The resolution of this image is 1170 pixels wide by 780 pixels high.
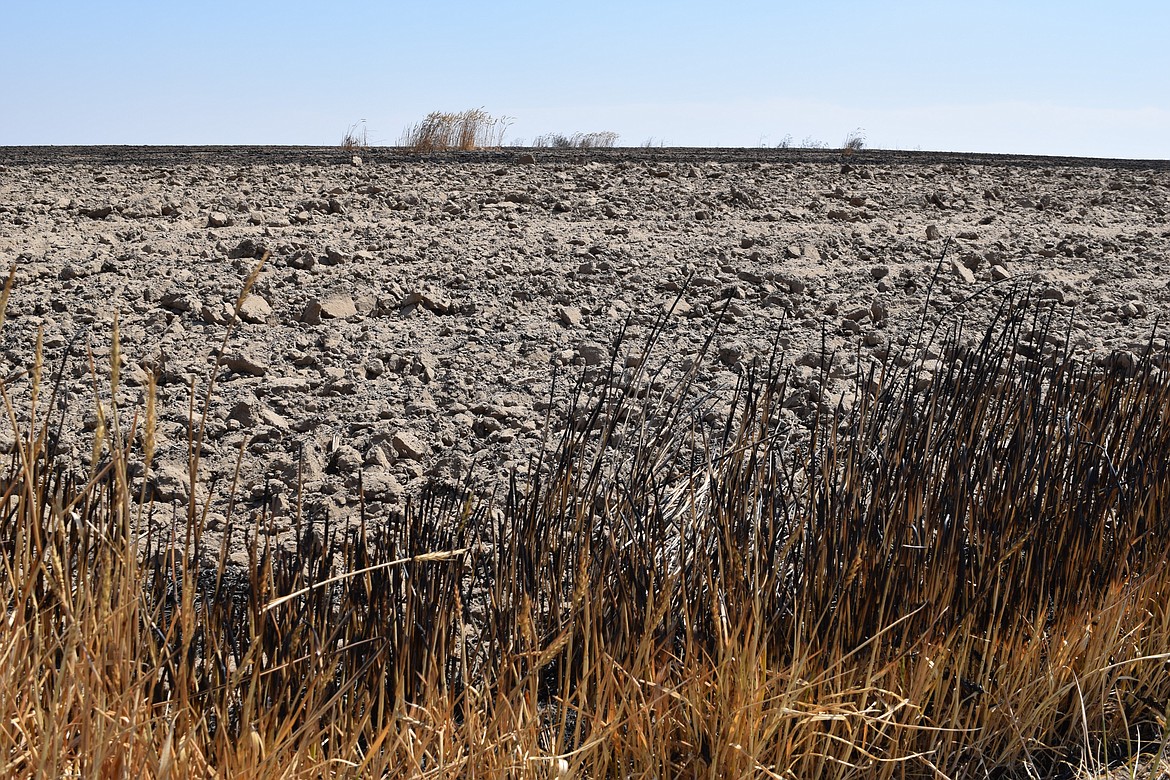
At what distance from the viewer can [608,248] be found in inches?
196

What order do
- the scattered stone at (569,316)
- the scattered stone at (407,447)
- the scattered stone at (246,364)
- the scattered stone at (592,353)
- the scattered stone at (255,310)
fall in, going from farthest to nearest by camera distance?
the scattered stone at (569,316)
the scattered stone at (255,310)
the scattered stone at (592,353)
the scattered stone at (246,364)
the scattered stone at (407,447)

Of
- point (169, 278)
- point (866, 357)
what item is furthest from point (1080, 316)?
point (169, 278)

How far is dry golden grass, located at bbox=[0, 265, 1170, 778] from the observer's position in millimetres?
1358

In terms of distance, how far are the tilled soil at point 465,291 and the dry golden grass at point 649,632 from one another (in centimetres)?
27

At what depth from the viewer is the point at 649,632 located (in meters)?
1.51

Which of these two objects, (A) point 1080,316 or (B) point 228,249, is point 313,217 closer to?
(B) point 228,249

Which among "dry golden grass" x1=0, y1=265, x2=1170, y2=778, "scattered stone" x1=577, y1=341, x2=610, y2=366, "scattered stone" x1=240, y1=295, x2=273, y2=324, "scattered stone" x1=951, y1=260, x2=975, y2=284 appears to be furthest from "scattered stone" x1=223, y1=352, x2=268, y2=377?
"scattered stone" x1=951, y1=260, x2=975, y2=284

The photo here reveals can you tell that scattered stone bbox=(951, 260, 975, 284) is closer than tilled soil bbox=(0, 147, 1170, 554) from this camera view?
No

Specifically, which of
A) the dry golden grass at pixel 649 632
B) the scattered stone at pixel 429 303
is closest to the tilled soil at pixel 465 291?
the scattered stone at pixel 429 303

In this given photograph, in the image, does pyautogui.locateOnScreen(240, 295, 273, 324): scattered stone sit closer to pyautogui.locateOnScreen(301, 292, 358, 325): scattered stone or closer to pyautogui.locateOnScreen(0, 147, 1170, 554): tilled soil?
pyautogui.locateOnScreen(0, 147, 1170, 554): tilled soil

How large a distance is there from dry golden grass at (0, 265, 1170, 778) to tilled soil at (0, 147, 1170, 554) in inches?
10.5

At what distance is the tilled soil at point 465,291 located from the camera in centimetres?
310

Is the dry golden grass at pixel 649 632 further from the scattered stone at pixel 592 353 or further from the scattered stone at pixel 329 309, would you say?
the scattered stone at pixel 329 309

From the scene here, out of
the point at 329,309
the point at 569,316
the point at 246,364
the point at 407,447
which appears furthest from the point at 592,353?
the point at 246,364
